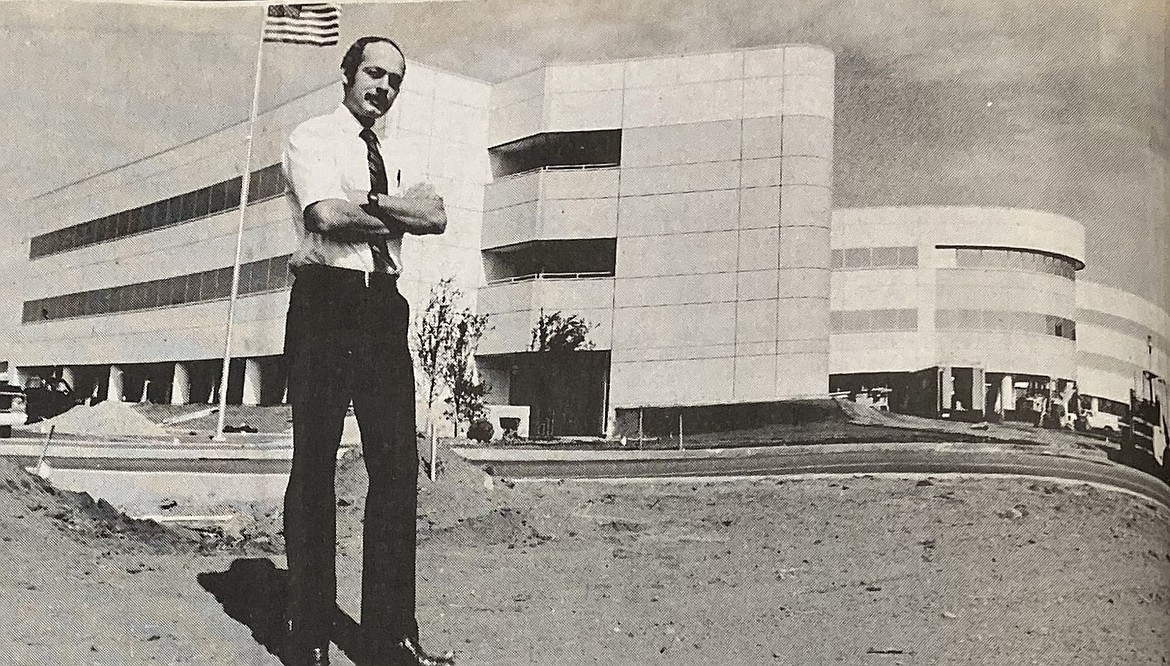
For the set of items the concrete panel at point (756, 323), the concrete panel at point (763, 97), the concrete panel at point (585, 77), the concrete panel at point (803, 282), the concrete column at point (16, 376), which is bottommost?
the concrete column at point (16, 376)

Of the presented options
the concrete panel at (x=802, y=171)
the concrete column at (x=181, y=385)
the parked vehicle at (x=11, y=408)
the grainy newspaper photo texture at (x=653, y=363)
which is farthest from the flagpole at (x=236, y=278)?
the concrete panel at (x=802, y=171)

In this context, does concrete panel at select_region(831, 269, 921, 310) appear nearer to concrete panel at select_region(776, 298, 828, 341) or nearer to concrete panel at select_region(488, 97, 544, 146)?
concrete panel at select_region(776, 298, 828, 341)

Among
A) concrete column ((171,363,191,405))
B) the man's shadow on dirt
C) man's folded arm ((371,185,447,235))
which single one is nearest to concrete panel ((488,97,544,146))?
man's folded arm ((371,185,447,235))

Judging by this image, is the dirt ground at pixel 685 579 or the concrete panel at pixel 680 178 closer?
the dirt ground at pixel 685 579

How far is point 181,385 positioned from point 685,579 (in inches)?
60.5

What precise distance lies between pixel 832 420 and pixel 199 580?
175 cm

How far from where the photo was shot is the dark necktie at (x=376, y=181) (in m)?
2.67

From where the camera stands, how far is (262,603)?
2.67m

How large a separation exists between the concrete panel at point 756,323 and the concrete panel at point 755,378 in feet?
0.17

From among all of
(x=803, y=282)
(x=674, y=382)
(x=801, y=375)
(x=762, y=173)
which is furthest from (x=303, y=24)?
(x=801, y=375)

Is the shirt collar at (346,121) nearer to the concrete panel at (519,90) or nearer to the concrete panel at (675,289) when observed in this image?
the concrete panel at (519,90)

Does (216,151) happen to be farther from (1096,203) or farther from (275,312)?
(1096,203)

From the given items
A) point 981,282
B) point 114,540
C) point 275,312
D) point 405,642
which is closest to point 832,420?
point 981,282

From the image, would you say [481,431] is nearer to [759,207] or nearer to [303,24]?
[759,207]
